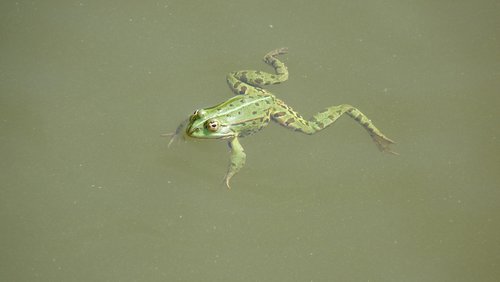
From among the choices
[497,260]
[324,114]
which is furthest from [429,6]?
[497,260]

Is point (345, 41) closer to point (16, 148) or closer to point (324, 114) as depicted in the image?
point (324, 114)

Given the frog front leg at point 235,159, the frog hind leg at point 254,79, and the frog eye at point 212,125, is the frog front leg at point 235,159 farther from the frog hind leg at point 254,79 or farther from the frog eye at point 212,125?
the frog hind leg at point 254,79

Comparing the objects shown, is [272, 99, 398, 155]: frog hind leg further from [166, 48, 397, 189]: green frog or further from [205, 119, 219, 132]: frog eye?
[205, 119, 219, 132]: frog eye

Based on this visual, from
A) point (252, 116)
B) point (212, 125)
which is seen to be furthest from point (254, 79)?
point (212, 125)

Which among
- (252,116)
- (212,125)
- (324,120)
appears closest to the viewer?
(212,125)

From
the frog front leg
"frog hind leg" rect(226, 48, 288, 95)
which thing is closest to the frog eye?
the frog front leg

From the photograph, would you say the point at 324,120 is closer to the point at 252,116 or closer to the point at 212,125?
the point at 252,116
